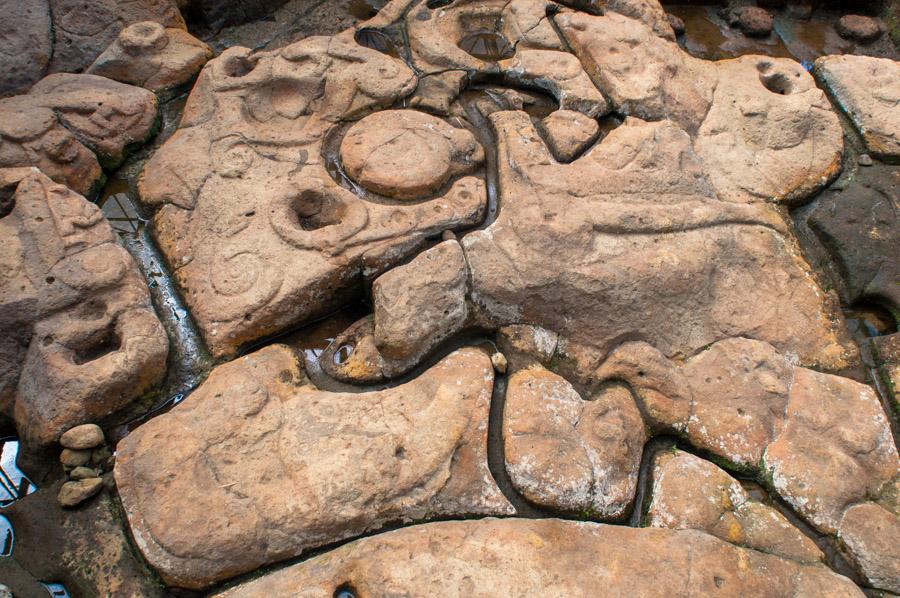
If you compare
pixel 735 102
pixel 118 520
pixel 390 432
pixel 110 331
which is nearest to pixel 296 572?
pixel 390 432

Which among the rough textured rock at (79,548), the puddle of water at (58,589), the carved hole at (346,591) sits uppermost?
the carved hole at (346,591)

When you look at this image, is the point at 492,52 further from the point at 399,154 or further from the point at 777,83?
the point at 777,83

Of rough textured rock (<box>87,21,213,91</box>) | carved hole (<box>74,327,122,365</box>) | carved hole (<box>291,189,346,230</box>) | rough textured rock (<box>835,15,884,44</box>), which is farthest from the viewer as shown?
rough textured rock (<box>835,15,884,44</box>)

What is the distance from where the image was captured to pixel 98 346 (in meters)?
2.42

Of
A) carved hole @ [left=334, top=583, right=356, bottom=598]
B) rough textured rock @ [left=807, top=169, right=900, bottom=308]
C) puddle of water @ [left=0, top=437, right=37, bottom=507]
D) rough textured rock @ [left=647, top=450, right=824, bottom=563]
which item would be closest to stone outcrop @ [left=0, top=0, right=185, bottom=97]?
puddle of water @ [left=0, top=437, right=37, bottom=507]

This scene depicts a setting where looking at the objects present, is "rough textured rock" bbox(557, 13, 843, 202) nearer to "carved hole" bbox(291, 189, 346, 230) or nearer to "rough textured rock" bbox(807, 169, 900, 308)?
"rough textured rock" bbox(807, 169, 900, 308)

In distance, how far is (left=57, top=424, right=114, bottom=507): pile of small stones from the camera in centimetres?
214

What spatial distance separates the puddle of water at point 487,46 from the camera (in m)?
3.53

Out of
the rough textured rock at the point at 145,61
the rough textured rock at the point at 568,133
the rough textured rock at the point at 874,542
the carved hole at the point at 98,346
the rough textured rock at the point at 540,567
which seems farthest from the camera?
the rough textured rock at the point at 145,61

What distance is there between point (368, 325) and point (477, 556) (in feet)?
3.18

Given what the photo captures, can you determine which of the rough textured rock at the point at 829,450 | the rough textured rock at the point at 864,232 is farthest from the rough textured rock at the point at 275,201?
the rough textured rock at the point at 864,232

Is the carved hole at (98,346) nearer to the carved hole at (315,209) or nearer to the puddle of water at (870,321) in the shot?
the carved hole at (315,209)

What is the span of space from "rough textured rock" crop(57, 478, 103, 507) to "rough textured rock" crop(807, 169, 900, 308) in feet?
9.53

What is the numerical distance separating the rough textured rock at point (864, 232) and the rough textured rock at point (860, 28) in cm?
147
